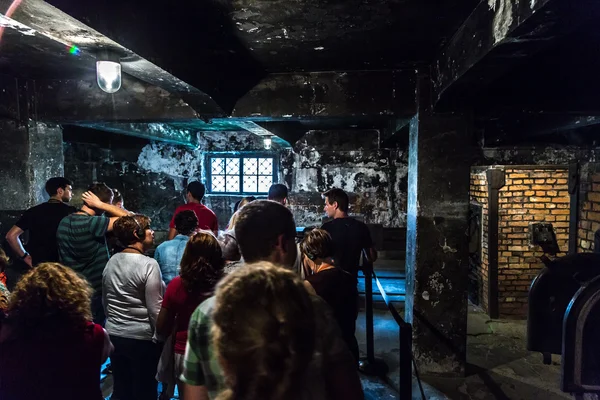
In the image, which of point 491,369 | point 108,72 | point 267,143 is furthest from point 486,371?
point 267,143

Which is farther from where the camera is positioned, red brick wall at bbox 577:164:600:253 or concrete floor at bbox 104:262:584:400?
red brick wall at bbox 577:164:600:253

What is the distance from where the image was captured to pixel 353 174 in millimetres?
7746

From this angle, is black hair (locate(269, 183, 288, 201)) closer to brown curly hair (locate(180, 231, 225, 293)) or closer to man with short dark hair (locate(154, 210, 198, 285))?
man with short dark hair (locate(154, 210, 198, 285))

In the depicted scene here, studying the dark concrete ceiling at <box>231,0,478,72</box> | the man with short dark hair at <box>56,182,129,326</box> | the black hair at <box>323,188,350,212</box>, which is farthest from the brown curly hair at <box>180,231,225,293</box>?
the black hair at <box>323,188,350,212</box>

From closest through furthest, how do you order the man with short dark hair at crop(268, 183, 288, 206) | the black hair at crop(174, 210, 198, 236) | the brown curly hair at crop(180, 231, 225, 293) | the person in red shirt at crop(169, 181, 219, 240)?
the brown curly hair at crop(180, 231, 225, 293), the black hair at crop(174, 210, 198, 236), the person in red shirt at crop(169, 181, 219, 240), the man with short dark hair at crop(268, 183, 288, 206)

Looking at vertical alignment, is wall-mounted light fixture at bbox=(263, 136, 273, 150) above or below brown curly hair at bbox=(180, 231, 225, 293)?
above

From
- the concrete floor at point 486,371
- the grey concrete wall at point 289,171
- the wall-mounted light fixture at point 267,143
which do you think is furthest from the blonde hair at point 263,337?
the wall-mounted light fixture at point 267,143

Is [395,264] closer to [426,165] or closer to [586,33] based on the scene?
[426,165]

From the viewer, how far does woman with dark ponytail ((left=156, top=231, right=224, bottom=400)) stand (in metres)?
2.18

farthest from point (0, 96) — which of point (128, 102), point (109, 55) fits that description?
point (109, 55)

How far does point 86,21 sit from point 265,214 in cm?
146

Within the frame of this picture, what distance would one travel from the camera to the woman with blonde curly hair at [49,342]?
5.21 feet

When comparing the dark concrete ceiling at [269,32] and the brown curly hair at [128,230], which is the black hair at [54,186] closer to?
the brown curly hair at [128,230]

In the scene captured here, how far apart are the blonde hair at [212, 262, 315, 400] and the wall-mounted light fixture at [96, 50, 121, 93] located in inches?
85.8
